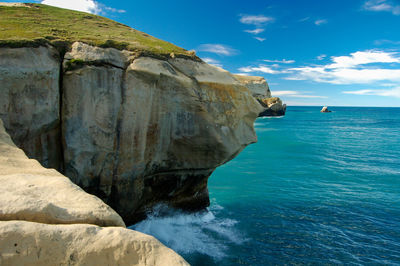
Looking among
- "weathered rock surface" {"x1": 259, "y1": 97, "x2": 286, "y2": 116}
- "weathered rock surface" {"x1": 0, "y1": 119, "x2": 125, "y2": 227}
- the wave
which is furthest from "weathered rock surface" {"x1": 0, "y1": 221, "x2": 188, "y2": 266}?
"weathered rock surface" {"x1": 259, "y1": 97, "x2": 286, "y2": 116}

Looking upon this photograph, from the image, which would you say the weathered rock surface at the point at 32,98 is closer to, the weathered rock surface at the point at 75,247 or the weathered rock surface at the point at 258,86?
the weathered rock surface at the point at 75,247

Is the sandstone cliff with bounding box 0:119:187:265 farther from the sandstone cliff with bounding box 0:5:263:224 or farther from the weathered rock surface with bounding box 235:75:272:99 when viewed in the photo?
the weathered rock surface with bounding box 235:75:272:99

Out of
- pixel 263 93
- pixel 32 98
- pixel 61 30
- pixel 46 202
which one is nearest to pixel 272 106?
pixel 263 93

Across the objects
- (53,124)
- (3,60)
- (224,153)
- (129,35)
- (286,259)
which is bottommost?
(286,259)

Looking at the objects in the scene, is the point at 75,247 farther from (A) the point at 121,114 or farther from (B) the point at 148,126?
(B) the point at 148,126

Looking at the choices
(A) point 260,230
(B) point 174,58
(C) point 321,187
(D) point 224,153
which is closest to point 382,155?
(C) point 321,187

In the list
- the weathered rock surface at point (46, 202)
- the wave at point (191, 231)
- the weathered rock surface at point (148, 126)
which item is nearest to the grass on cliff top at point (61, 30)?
the weathered rock surface at point (148, 126)

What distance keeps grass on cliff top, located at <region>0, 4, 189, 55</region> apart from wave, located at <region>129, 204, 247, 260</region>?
7077 mm

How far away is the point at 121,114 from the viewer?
31.9 ft

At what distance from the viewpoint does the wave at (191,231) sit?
1127 cm

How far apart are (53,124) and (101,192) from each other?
280cm

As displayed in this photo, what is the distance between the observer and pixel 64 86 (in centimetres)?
910

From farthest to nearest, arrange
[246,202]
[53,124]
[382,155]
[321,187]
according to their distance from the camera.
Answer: [382,155], [321,187], [246,202], [53,124]

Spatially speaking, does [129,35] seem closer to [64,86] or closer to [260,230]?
[64,86]
